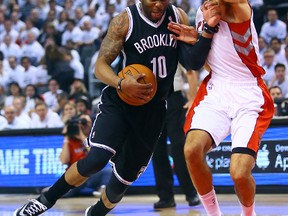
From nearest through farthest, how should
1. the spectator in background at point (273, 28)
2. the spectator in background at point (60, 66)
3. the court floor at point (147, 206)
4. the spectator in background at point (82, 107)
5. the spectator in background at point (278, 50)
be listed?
1. the court floor at point (147, 206)
2. the spectator in background at point (82, 107)
3. the spectator in background at point (278, 50)
4. the spectator in background at point (273, 28)
5. the spectator in background at point (60, 66)

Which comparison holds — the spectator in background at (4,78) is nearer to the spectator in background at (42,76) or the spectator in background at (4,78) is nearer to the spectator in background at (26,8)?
the spectator in background at (42,76)

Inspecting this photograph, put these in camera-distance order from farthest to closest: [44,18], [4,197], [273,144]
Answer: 1. [44,18]
2. [4,197]
3. [273,144]

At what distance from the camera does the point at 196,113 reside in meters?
6.99

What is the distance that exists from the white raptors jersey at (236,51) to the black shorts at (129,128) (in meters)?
0.81

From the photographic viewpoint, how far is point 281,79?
13.7 metres

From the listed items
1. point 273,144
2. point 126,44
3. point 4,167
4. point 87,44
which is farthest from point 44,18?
point 126,44

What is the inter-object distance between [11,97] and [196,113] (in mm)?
10742

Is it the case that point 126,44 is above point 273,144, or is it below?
above

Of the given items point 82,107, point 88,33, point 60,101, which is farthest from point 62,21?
point 82,107

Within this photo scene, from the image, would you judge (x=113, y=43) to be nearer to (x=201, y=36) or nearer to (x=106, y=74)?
(x=106, y=74)

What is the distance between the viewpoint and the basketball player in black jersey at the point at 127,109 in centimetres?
719

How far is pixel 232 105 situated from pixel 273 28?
9.93m

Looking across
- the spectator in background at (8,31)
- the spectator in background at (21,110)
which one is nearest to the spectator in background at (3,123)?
the spectator in background at (21,110)

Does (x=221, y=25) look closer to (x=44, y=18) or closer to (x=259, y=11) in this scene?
(x=259, y=11)
